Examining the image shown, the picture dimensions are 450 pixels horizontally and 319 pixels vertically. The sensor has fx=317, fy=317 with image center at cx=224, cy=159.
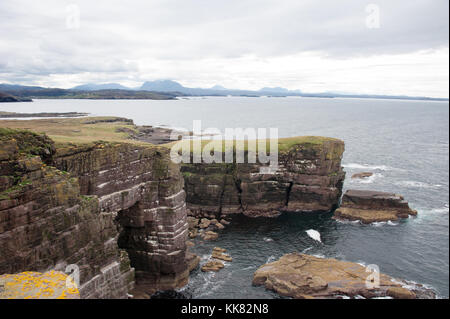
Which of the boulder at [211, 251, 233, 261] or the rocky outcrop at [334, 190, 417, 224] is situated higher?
the rocky outcrop at [334, 190, 417, 224]

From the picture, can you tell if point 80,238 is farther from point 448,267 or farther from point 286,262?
point 448,267

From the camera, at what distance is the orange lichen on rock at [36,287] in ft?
46.3

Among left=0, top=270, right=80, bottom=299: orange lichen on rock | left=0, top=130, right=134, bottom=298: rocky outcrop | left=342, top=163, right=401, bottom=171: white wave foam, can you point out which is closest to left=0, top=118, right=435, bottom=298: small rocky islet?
left=0, top=130, right=134, bottom=298: rocky outcrop

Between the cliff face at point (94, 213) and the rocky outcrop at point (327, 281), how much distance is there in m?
13.0

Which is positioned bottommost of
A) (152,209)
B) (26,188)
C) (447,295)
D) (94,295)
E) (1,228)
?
(447,295)

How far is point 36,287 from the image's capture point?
15195 millimetres

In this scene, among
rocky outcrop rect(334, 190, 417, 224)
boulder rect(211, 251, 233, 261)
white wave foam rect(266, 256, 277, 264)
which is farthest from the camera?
rocky outcrop rect(334, 190, 417, 224)

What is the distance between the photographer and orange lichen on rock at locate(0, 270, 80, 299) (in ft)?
46.3

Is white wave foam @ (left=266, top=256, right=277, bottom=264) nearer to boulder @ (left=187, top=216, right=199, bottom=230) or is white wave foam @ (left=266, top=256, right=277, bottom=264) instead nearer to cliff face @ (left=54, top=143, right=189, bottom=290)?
cliff face @ (left=54, top=143, right=189, bottom=290)

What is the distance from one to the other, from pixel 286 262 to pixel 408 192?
178 ft

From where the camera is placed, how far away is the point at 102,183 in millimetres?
34688

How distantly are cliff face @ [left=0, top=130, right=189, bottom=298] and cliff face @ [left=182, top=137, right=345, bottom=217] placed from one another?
29.3 metres

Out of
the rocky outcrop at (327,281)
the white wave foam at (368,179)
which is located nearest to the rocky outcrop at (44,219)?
the rocky outcrop at (327,281)

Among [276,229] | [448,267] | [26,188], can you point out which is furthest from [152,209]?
[448,267]
